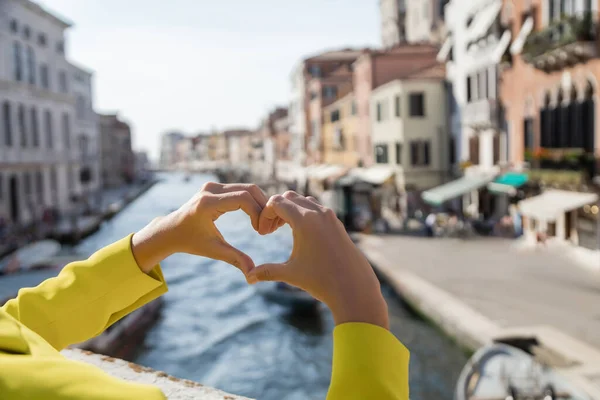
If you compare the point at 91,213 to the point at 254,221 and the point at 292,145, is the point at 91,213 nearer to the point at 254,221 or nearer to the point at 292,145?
the point at 292,145

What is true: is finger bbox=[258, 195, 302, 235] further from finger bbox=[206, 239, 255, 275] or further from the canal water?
the canal water

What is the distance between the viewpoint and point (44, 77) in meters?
40.1

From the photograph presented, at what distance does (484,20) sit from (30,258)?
19644mm

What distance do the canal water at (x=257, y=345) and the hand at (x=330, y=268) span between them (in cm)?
1256

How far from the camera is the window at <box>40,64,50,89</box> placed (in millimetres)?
39625

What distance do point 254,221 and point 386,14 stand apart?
6694 centimetres

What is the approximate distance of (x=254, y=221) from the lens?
1.54 metres

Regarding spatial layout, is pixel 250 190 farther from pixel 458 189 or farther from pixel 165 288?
pixel 458 189

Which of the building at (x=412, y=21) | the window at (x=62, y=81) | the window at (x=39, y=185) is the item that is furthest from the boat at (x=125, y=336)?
the building at (x=412, y=21)

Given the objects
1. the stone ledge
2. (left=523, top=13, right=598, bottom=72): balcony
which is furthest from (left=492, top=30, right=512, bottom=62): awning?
the stone ledge

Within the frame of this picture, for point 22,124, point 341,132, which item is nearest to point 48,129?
point 22,124

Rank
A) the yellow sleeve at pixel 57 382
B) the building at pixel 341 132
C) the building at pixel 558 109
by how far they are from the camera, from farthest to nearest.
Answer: the building at pixel 341 132, the building at pixel 558 109, the yellow sleeve at pixel 57 382

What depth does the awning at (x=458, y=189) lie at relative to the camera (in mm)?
27292

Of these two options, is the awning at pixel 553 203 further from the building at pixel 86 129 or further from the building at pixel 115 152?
the building at pixel 115 152
